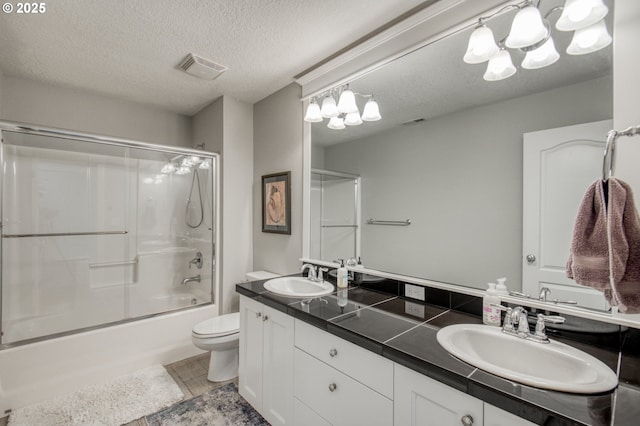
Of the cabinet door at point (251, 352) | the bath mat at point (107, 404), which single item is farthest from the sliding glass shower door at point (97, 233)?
the cabinet door at point (251, 352)

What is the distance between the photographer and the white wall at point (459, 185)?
1.26 metres

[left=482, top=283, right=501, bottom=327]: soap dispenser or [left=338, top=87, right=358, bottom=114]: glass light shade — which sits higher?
[left=338, top=87, right=358, bottom=114]: glass light shade

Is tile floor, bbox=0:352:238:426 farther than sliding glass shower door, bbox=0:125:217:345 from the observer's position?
No

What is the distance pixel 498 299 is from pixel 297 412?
3.73 feet

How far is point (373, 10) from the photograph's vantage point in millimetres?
1617

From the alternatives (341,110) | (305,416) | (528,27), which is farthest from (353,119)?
(305,416)

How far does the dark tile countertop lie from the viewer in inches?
29.3

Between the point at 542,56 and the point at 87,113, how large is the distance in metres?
3.55

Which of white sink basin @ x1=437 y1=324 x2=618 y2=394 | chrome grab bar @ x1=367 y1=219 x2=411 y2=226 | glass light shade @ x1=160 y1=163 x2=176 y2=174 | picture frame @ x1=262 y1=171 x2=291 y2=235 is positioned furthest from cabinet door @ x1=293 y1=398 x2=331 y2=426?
glass light shade @ x1=160 y1=163 x2=176 y2=174

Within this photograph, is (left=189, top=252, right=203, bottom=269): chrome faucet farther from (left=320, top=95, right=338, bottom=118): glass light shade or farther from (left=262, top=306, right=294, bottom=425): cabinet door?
(left=320, top=95, right=338, bottom=118): glass light shade

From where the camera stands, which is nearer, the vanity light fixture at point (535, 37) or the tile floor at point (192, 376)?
the vanity light fixture at point (535, 37)

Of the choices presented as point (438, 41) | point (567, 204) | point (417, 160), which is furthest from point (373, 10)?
point (567, 204)

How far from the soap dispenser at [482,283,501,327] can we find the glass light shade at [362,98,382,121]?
1.21 metres

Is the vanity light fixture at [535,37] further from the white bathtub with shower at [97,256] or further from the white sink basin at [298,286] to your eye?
the white bathtub with shower at [97,256]
